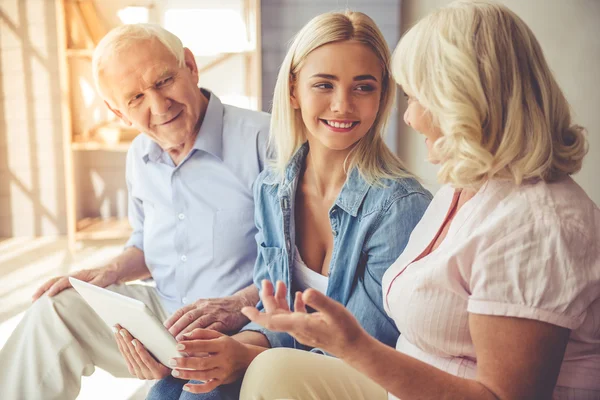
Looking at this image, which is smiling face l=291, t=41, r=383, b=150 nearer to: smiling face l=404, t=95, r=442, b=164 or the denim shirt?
the denim shirt

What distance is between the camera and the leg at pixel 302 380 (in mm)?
1147

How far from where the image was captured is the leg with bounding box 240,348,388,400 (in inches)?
45.2

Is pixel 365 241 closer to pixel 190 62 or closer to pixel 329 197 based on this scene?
pixel 329 197

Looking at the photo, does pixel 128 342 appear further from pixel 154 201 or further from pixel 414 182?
pixel 414 182

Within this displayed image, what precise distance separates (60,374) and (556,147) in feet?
4.46

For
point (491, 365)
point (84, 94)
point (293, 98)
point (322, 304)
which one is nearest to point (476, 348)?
point (491, 365)

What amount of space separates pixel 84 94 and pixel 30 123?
16.9 inches

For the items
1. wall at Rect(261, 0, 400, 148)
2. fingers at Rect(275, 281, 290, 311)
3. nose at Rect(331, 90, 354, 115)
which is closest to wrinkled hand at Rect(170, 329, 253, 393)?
fingers at Rect(275, 281, 290, 311)

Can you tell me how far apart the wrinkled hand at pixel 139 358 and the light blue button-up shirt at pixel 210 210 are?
17.3 inches

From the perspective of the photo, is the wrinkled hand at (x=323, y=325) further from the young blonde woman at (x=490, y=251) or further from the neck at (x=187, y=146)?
the neck at (x=187, y=146)

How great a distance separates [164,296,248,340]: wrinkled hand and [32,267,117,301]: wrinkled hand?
37 cm

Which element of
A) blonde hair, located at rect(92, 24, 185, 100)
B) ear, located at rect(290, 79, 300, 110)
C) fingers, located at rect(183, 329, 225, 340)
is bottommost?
fingers, located at rect(183, 329, 225, 340)

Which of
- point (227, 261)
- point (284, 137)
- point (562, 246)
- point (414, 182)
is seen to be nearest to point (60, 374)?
point (227, 261)

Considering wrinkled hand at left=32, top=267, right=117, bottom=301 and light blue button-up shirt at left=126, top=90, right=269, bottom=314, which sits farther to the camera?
light blue button-up shirt at left=126, top=90, right=269, bottom=314
